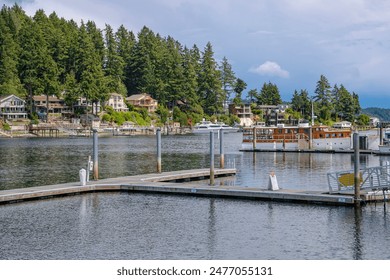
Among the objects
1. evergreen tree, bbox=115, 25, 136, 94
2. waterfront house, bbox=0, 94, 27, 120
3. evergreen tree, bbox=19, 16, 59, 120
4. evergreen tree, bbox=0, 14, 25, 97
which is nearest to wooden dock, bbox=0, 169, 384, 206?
waterfront house, bbox=0, 94, 27, 120

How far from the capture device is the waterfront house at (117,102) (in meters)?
160

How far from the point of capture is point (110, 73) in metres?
172

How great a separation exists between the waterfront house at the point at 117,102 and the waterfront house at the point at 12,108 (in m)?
24.3

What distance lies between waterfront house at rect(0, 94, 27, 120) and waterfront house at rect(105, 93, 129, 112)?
958 inches

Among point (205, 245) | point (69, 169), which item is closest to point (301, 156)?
point (69, 169)

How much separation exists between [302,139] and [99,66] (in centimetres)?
9229

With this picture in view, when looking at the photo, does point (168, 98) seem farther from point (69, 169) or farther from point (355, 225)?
point (355, 225)

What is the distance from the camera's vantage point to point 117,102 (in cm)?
16262

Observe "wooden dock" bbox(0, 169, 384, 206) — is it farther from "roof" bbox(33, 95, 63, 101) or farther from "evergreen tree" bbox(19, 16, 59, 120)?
"roof" bbox(33, 95, 63, 101)

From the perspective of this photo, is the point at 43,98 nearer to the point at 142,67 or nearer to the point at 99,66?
the point at 99,66

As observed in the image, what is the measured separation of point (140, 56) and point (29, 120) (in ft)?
160

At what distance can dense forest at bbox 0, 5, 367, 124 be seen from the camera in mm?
148250
